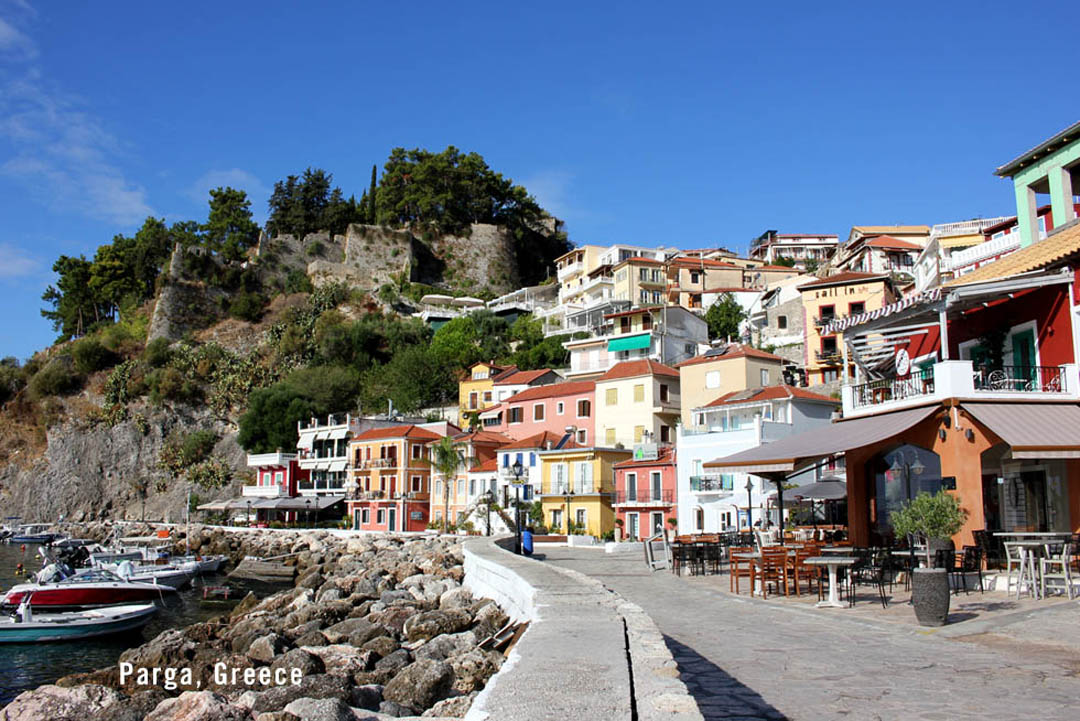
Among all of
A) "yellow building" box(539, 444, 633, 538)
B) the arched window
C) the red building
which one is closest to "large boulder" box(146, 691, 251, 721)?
the arched window

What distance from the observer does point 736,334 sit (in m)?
57.8

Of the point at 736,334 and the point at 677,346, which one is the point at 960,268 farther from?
the point at 736,334

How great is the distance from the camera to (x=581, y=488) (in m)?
40.3

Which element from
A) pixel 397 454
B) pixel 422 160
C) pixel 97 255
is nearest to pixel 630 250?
pixel 422 160

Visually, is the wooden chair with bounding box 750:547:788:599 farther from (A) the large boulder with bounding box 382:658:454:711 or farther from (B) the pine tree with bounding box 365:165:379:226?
(B) the pine tree with bounding box 365:165:379:226

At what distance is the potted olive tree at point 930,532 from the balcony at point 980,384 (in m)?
4.29

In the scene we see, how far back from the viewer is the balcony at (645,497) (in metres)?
35.8

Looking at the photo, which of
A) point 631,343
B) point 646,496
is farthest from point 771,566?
point 631,343

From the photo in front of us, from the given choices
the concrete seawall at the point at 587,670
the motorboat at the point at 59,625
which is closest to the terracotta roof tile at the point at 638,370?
the motorboat at the point at 59,625

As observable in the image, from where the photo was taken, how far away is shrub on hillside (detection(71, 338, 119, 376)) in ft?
240

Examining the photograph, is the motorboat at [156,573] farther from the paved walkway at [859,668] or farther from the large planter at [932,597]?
the large planter at [932,597]

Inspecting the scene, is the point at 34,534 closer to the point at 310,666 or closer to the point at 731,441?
the point at 731,441

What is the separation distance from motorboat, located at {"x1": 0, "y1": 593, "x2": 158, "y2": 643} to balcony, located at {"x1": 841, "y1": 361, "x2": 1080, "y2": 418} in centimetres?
1971

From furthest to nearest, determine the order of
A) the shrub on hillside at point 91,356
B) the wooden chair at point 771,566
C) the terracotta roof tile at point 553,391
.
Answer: the shrub on hillside at point 91,356, the terracotta roof tile at point 553,391, the wooden chair at point 771,566
